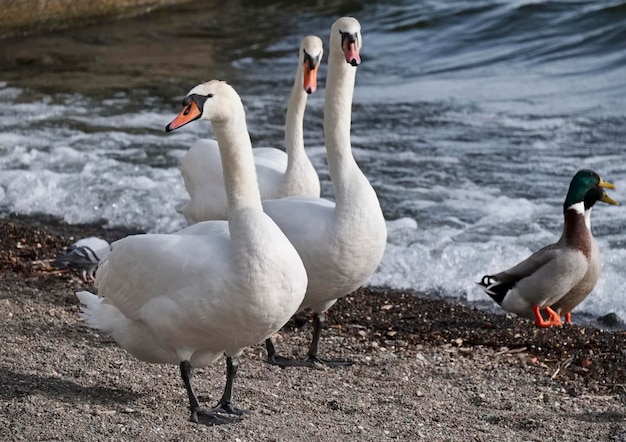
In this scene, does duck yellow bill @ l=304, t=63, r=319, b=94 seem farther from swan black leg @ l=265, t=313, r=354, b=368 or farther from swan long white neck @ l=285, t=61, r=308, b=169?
swan black leg @ l=265, t=313, r=354, b=368

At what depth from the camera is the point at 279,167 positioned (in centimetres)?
759

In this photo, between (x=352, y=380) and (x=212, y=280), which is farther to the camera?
(x=352, y=380)

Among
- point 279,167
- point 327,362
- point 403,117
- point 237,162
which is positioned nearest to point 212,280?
point 237,162

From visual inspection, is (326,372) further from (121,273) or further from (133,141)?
(133,141)

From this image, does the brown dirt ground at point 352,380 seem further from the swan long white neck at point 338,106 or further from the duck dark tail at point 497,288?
the swan long white neck at point 338,106

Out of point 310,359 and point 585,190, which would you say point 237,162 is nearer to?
point 310,359

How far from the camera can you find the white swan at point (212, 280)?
471cm

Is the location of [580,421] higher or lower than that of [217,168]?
lower

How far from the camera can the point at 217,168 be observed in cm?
752

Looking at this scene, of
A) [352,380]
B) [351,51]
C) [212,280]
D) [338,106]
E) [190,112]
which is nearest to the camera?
[212,280]

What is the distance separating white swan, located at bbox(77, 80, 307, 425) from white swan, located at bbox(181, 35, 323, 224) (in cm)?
190

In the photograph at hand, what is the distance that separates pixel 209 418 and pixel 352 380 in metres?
1.20

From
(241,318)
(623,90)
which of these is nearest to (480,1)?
(623,90)

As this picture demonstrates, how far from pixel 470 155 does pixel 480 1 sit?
10.3 meters
